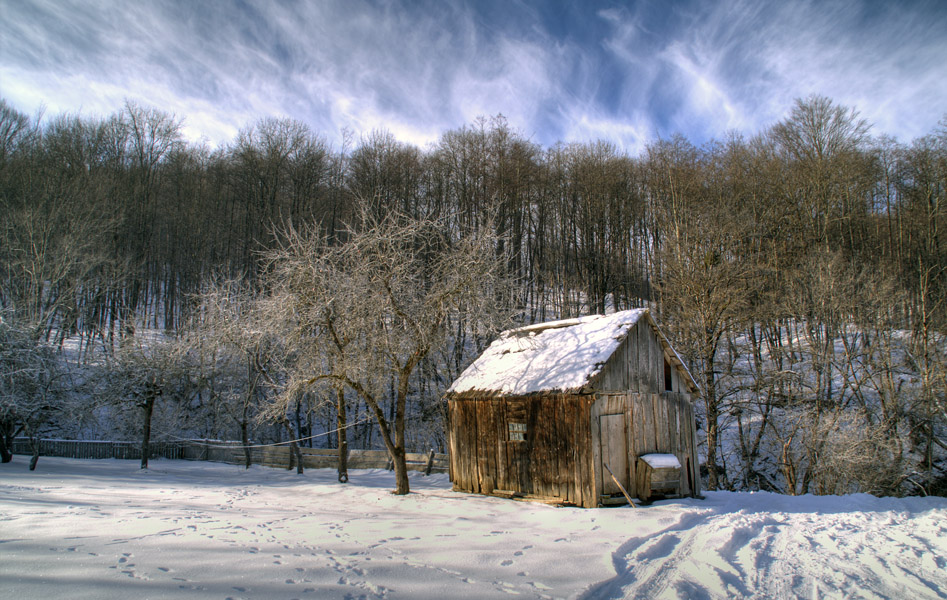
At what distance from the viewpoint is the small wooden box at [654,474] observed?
1092 centimetres

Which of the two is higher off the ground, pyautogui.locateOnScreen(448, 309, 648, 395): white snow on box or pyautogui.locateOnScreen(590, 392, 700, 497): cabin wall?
pyautogui.locateOnScreen(448, 309, 648, 395): white snow on box

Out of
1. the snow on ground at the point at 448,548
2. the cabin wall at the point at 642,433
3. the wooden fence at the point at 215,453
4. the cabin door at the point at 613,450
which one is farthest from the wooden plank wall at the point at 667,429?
the wooden fence at the point at 215,453

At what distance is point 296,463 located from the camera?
19.5m

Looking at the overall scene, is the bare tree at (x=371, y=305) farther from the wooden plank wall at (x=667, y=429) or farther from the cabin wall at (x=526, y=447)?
the wooden plank wall at (x=667, y=429)

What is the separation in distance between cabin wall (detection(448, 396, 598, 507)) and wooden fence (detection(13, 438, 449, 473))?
474 cm

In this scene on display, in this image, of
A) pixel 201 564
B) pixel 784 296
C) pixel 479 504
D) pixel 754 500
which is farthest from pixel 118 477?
pixel 784 296

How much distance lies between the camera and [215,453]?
21.3 meters

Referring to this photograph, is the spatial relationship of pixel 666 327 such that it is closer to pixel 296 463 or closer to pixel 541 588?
pixel 296 463

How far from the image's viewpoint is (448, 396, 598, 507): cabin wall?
10.5 m

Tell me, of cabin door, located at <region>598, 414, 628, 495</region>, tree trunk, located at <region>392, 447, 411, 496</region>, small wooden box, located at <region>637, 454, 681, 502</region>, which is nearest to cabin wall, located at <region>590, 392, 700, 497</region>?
cabin door, located at <region>598, 414, 628, 495</region>

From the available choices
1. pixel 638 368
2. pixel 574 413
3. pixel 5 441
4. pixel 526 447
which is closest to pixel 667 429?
pixel 638 368

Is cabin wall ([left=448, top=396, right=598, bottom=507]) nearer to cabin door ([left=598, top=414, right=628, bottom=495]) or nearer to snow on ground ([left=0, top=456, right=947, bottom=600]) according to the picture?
cabin door ([left=598, top=414, right=628, bottom=495])

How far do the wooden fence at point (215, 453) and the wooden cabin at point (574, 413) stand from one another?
5.46 meters

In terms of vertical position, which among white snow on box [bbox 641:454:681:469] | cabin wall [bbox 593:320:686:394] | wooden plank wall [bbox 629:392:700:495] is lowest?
white snow on box [bbox 641:454:681:469]
